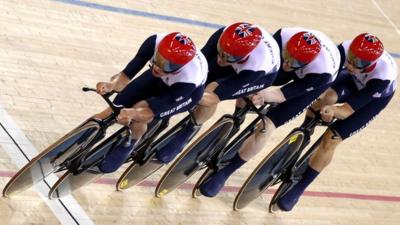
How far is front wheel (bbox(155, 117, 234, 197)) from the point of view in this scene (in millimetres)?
5035

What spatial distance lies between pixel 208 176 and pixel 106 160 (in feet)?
3.35

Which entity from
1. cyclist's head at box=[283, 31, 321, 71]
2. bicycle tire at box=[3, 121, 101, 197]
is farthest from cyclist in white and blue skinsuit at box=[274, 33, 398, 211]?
bicycle tire at box=[3, 121, 101, 197]

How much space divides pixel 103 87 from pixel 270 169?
1669 millimetres

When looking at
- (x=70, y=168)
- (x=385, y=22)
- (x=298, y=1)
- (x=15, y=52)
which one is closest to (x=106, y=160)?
(x=70, y=168)

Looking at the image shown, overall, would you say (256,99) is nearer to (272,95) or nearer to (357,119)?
(272,95)

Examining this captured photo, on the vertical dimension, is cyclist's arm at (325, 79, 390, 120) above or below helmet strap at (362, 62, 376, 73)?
below

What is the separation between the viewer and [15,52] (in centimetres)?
593

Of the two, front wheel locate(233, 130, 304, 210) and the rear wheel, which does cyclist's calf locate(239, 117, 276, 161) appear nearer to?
front wheel locate(233, 130, 304, 210)

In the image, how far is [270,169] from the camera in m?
5.44

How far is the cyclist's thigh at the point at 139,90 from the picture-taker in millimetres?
4559

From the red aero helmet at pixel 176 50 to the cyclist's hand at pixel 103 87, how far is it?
411 millimetres

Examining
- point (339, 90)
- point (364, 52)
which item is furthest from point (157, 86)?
point (339, 90)

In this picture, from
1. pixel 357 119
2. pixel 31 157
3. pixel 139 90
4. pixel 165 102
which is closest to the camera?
pixel 165 102

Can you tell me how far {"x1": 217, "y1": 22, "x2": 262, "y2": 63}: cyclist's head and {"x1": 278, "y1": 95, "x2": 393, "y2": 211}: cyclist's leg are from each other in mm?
1110
